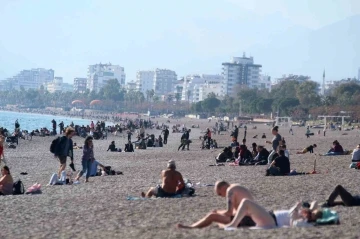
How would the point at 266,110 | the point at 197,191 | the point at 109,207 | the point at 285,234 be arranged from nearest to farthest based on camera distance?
1. the point at 285,234
2. the point at 109,207
3. the point at 197,191
4. the point at 266,110

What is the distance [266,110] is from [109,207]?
11735 centimetres

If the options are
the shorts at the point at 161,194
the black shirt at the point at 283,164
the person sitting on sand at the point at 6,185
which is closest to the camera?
the shorts at the point at 161,194

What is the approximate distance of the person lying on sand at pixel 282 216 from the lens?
10.9 metres

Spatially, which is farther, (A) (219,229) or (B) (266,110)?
(B) (266,110)

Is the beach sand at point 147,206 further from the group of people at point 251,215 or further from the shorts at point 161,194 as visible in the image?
the shorts at point 161,194

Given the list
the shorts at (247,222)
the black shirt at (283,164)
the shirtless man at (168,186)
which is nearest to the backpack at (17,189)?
the shirtless man at (168,186)

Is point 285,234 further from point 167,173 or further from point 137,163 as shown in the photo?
point 137,163

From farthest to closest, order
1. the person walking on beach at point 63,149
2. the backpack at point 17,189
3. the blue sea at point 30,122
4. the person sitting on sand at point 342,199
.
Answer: the blue sea at point 30,122
the person walking on beach at point 63,149
the backpack at point 17,189
the person sitting on sand at point 342,199

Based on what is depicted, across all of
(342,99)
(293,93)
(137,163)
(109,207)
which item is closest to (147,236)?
(109,207)

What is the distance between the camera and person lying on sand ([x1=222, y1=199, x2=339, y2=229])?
35.6ft

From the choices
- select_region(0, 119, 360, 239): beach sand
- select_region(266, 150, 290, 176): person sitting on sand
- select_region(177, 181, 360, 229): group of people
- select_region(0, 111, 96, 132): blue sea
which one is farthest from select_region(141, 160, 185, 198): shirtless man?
select_region(0, 111, 96, 132): blue sea

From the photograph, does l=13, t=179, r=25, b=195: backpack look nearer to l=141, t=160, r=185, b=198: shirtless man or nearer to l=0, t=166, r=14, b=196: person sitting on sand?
l=0, t=166, r=14, b=196: person sitting on sand

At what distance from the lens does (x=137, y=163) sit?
93.6 feet

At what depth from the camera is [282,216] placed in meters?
11.2
